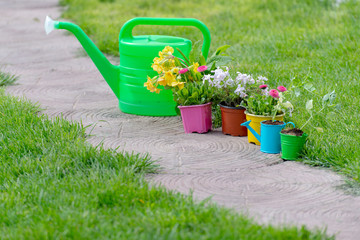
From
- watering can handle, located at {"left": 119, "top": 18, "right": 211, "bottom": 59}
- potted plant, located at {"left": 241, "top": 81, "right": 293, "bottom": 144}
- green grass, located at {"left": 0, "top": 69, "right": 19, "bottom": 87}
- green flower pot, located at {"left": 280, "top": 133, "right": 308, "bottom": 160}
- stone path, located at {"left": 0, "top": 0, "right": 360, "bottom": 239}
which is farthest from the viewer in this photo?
green grass, located at {"left": 0, "top": 69, "right": 19, "bottom": 87}

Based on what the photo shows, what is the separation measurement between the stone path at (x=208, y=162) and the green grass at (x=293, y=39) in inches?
9.6

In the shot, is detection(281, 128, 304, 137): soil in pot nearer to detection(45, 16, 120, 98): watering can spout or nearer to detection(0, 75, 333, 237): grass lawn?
detection(0, 75, 333, 237): grass lawn

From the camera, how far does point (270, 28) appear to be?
5.85m

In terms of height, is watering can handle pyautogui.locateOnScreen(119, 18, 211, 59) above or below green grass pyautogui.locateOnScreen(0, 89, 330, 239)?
above

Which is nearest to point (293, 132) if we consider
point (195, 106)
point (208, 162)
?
point (208, 162)

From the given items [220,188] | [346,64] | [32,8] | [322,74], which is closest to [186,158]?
[220,188]

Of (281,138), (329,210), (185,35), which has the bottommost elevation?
(329,210)

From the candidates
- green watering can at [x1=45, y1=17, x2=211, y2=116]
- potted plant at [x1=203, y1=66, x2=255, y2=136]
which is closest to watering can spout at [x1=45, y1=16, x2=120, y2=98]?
green watering can at [x1=45, y1=17, x2=211, y2=116]

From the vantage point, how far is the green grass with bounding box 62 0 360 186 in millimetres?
2893

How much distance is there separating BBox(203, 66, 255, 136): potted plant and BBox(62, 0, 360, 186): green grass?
1.11 ft

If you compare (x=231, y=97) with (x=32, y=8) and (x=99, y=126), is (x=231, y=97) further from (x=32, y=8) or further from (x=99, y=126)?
(x=32, y=8)

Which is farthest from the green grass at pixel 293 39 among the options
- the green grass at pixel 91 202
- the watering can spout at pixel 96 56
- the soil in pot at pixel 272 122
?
the watering can spout at pixel 96 56

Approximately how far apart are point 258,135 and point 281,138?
199 millimetres

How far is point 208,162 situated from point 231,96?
1.98 feet
